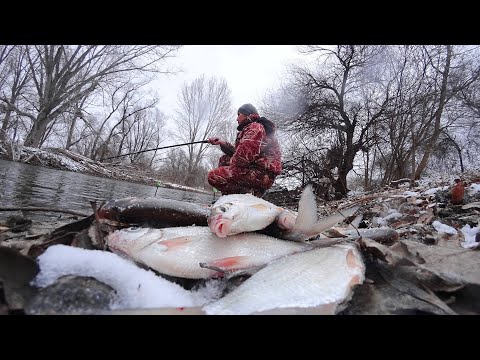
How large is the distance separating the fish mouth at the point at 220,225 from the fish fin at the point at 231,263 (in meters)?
0.15

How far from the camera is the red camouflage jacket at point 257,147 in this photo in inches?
166

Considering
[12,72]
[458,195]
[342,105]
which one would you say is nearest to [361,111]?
[342,105]

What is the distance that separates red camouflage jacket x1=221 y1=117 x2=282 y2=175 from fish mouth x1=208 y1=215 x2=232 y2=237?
2662mm

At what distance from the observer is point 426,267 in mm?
1474

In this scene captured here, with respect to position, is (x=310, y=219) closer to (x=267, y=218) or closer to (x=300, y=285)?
(x=267, y=218)

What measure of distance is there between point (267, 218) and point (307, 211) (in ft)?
0.96

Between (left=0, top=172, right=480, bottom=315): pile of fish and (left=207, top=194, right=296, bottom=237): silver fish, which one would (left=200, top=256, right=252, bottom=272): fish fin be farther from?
(left=207, top=194, right=296, bottom=237): silver fish

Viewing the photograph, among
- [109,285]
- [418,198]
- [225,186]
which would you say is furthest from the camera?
[418,198]

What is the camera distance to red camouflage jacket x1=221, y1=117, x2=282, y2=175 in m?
4.23
